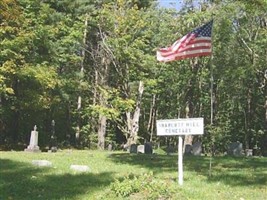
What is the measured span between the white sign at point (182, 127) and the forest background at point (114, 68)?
17.2 metres

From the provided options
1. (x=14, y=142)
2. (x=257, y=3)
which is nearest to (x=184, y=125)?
(x=257, y=3)

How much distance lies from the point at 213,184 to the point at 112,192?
301cm

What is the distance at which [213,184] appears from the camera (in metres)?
10.5

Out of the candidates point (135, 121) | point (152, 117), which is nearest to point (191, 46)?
point (135, 121)

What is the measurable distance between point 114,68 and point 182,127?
89.2ft

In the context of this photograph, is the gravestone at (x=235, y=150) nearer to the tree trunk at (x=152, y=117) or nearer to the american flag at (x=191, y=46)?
the american flag at (x=191, y=46)

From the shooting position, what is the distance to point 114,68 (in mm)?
36875

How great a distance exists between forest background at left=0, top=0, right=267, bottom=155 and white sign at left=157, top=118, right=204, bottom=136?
17193 millimetres

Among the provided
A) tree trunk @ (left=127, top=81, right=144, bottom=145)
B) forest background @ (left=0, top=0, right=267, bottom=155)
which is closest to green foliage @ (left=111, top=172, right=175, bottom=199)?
forest background @ (left=0, top=0, right=267, bottom=155)

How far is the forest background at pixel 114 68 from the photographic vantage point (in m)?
29.0

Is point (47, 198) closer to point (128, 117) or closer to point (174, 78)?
point (128, 117)

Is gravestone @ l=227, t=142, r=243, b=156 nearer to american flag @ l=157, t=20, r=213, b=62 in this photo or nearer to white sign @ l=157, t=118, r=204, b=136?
american flag @ l=157, t=20, r=213, b=62

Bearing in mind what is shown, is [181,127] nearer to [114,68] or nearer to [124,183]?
[124,183]

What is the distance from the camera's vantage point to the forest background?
95.2 feet
